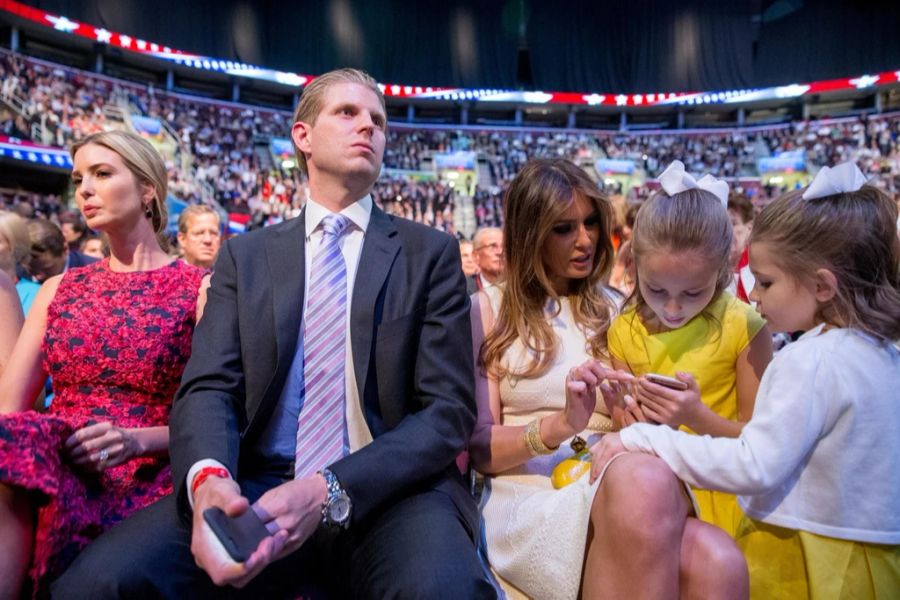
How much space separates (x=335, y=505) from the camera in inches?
55.4

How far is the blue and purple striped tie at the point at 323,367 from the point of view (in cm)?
162

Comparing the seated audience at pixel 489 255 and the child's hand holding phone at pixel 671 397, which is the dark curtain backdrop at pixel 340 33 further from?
the child's hand holding phone at pixel 671 397

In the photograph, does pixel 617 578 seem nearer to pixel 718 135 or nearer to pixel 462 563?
pixel 462 563

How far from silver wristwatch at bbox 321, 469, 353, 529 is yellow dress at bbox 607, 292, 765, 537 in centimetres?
86

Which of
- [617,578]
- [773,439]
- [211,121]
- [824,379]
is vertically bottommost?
[617,578]

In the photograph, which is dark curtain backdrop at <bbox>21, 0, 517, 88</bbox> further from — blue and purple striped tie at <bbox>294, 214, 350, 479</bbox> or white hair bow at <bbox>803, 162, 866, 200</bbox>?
white hair bow at <bbox>803, 162, 866, 200</bbox>

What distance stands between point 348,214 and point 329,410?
53 cm

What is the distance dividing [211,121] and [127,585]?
22446mm

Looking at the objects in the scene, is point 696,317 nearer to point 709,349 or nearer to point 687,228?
point 709,349

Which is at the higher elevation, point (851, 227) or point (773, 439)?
point (851, 227)

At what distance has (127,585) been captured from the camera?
1.30 m

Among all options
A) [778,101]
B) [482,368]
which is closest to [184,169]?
[482,368]

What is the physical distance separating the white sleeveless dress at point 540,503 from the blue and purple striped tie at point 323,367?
0.43 metres

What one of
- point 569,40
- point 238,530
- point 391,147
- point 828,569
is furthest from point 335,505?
point 569,40
